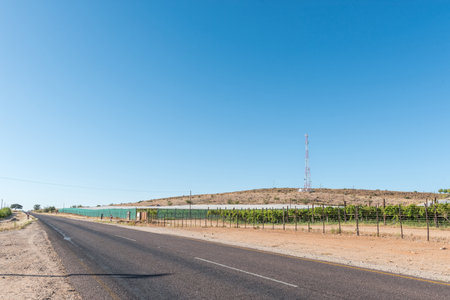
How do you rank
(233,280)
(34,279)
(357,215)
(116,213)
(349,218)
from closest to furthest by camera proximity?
(233,280)
(34,279)
(357,215)
(349,218)
(116,213)

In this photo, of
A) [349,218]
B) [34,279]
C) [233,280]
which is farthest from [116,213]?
[233,280]

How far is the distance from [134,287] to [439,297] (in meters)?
7.63

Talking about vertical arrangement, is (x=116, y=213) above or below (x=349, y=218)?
below

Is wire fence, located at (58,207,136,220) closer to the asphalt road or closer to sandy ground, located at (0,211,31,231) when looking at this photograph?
sandy ground, located at (0,211,31,231)

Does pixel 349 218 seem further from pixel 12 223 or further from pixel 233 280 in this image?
pixel 12 223

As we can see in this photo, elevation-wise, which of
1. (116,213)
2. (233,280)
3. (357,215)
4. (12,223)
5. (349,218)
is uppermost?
(233,280)

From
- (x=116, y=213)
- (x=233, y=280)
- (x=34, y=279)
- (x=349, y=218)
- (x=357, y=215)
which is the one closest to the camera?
(x=233, y=280)

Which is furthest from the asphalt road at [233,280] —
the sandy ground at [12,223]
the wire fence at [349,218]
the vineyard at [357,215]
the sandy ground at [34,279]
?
the sandy ground at [12,223]

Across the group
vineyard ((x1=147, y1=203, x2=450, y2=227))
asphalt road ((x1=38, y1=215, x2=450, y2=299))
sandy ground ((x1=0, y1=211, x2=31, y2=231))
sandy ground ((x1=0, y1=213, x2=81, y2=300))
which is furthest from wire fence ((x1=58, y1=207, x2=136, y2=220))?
asphalt road ((x1=38, y1=215, x2=450, y2=299))

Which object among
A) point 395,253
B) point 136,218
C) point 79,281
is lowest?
point 136,218

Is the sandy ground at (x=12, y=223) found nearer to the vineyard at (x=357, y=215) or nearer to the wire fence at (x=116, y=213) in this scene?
the wire fence at (x=116, y=213)

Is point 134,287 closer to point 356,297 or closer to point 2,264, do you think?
point 356,297

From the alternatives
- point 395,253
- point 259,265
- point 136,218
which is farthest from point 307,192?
point 259,265

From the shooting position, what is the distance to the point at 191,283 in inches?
328
